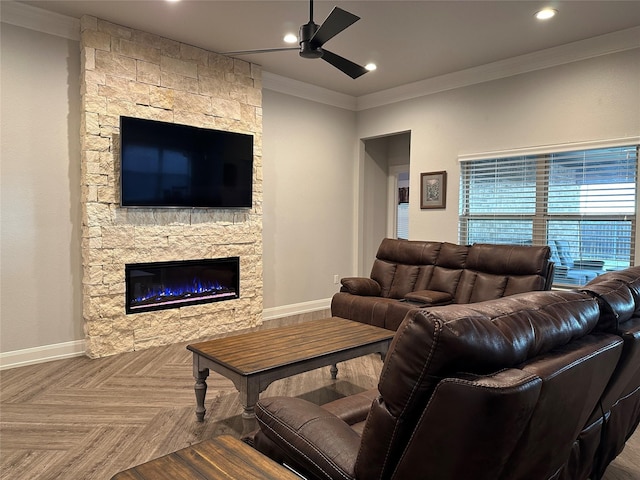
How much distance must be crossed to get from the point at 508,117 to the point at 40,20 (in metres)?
4.58

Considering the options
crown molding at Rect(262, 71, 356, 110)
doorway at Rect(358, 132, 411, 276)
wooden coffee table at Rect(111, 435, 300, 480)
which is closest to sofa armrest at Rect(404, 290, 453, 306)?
doorway at Rect(358, 132, 411, 276)

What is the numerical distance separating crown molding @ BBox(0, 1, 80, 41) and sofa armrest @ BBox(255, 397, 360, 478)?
150 inches

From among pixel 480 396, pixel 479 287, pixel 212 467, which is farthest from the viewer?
pixel 479 287

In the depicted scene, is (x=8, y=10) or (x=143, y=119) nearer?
(x=8, y=10)

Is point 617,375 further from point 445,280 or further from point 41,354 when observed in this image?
point 41,354

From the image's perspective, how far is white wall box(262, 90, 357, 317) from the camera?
5461mm

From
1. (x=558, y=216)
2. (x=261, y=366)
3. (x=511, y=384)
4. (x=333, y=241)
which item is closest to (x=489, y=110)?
(x=558, y=216)

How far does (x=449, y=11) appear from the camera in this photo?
361 centimetres

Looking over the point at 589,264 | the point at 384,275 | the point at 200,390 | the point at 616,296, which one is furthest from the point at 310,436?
the point at 589,264

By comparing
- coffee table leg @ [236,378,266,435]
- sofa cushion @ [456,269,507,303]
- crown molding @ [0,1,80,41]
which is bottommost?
coffee table leg @ [236,378,266,435]

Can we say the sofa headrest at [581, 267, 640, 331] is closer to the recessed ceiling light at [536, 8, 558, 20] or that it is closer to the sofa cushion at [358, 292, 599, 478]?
the sofa cushion at [358, 292, 599, 478]

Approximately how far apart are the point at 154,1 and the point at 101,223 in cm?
191

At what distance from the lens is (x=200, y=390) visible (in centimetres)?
269

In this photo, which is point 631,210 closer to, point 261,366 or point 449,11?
point 449,11
